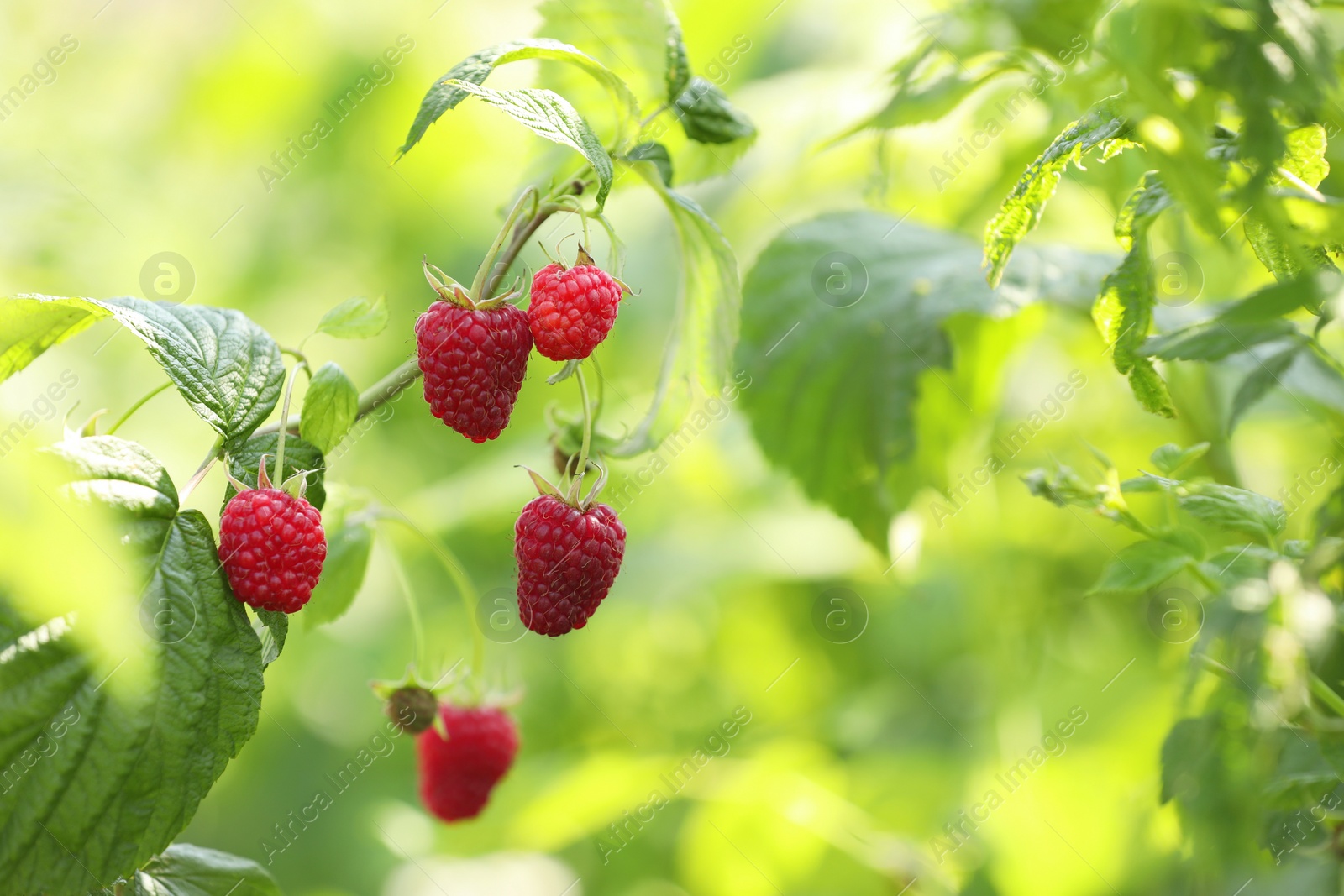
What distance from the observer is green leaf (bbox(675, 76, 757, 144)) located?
71 centimetres

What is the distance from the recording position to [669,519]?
1962 mm

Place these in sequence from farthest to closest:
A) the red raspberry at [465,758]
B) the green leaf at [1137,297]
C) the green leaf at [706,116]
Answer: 1. the red raspberry at [465,758]
2. the green leaf at [706,116]
3. the green leaf at [1137,297]

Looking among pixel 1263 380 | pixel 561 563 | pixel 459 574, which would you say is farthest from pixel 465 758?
pixel 1263 380

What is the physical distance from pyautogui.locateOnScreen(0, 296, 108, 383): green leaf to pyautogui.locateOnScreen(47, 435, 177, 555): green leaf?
0.06m

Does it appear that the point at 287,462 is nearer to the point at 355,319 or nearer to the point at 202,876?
the point at 355,319

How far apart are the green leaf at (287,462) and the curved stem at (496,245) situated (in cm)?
14

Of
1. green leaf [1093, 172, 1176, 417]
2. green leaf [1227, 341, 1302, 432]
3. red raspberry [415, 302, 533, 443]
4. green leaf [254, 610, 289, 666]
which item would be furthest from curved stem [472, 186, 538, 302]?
green leaf [1227, 341, 1302, 432]

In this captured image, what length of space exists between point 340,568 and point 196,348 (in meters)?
0.26

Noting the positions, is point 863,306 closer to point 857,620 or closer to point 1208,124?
point 1208,124

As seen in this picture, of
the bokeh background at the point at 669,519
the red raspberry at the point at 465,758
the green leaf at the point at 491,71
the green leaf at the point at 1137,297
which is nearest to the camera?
the green leaf at the point at 491,71

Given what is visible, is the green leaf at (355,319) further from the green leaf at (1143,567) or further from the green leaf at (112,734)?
the green leaf at (1143,567)

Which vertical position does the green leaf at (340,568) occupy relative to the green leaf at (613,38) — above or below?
below

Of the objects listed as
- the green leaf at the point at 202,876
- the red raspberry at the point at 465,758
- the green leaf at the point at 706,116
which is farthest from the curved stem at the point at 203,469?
the red raspberry at the point at 465,758

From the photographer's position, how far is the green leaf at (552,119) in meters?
0.51
